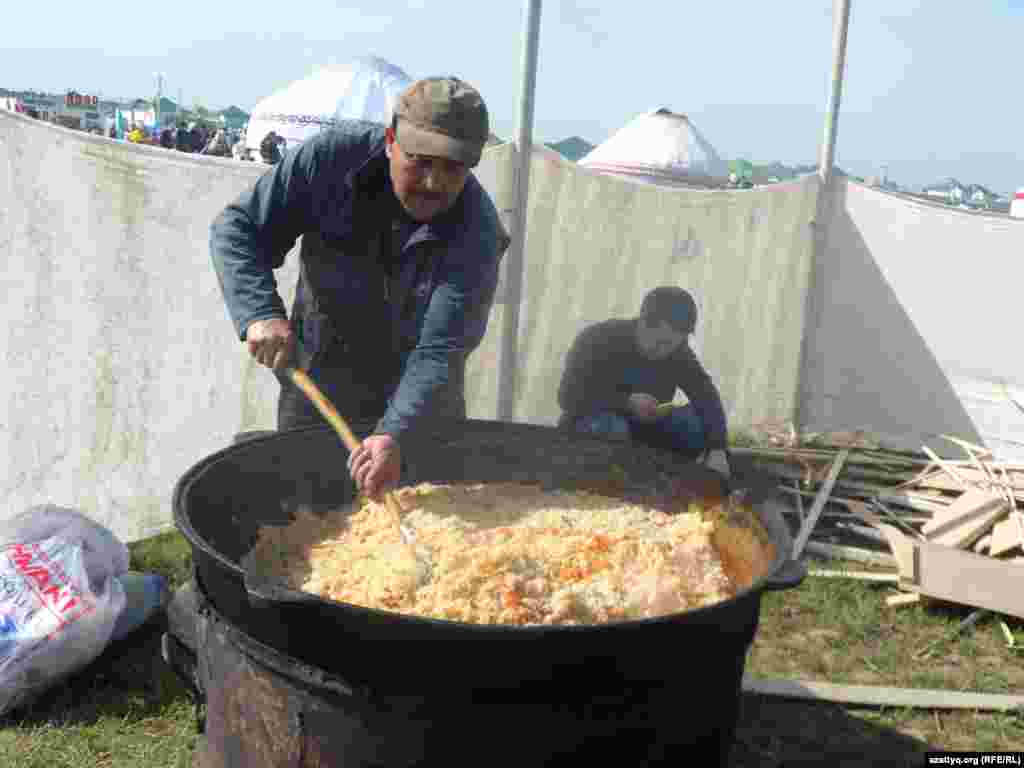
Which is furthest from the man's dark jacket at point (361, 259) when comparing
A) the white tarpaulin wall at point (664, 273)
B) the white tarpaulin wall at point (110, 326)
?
the white tarpaulin wall at point (664, 273)

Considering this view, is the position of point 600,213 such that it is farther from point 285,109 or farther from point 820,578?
point 285,109

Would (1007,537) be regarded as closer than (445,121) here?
No

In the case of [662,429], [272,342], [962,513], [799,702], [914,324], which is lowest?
[799,702]

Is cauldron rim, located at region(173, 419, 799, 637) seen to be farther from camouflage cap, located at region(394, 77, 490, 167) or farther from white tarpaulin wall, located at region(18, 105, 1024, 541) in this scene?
white tarpaulin wall, located at region(18, 105, 1024, 541)

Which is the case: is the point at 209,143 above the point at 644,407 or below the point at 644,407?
above

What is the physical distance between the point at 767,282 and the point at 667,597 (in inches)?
204

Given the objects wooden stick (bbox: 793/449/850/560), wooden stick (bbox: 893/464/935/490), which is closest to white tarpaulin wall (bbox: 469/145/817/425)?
wooden stick (bbox: 793/449/850/560)

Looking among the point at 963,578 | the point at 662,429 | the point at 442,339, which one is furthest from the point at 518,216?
the point at 963,578

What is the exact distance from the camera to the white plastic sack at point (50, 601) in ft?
10.3

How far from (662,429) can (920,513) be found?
175 cm

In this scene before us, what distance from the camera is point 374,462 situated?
92.4 inches

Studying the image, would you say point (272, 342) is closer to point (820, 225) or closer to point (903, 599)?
point (903, 599)

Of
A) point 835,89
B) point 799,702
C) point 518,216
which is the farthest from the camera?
point 835,89

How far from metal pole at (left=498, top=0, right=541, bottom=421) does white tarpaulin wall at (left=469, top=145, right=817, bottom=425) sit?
0.06 metres
